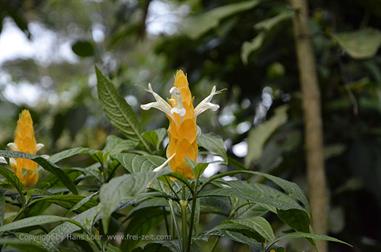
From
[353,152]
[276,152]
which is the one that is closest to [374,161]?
[353,152]

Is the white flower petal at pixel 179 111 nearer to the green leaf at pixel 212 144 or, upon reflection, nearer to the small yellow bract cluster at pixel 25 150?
the green leaf at pixel 212 144

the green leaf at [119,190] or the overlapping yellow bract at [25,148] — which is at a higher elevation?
the green leaf at [119,190]

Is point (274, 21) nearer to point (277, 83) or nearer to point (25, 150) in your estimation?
point (277, 83)

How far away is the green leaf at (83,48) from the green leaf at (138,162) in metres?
0.71

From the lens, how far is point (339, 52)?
1.61 metres

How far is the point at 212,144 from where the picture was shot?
754 mm

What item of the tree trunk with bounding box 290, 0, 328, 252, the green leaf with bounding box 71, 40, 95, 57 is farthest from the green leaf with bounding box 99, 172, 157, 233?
the green leaf with bounding box 71, 40, 95, 57

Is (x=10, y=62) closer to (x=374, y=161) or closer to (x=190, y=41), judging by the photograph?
(x=190, y=41)

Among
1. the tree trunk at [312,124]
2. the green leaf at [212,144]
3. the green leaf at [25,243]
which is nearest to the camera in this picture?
the green leaf at [25,243]

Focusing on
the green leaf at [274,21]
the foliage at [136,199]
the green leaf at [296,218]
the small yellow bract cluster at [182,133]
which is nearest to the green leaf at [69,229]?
the foliage at [136,199]

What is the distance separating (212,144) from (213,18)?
79 cm

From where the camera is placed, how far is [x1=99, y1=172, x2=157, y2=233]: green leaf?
51 centimetres

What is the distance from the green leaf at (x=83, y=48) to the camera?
1.34 m

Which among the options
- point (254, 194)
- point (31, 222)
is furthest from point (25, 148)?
point (254, 194)
